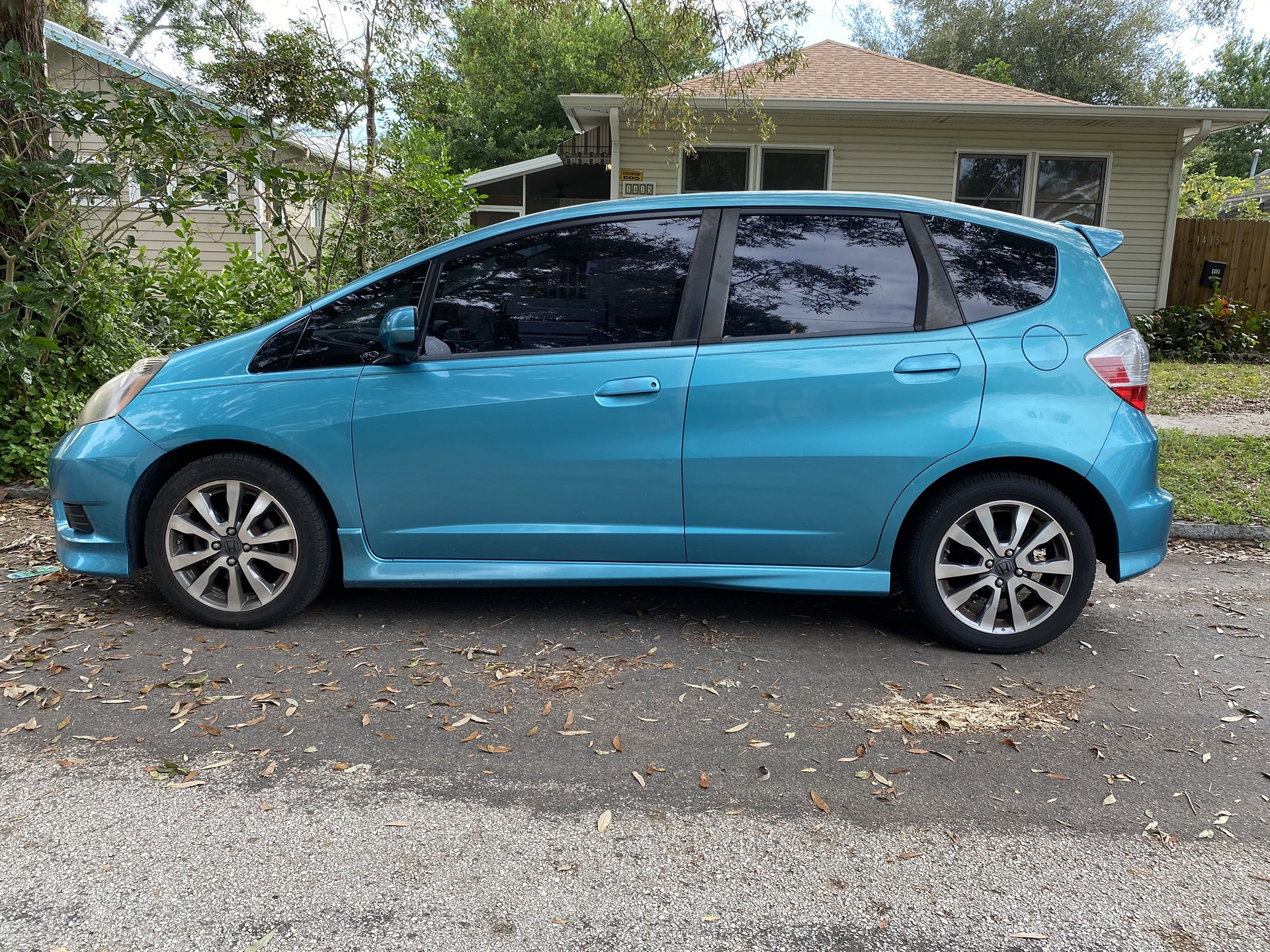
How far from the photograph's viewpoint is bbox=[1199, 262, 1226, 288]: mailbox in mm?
14523

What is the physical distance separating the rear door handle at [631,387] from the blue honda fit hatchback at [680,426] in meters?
0.02

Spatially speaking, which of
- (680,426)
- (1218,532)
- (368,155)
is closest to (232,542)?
(680,426)

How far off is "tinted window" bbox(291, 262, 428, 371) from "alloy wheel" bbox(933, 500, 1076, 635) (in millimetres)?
2521

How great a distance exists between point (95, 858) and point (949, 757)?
8.43 feet

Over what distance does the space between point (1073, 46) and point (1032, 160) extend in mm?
24471

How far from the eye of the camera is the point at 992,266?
156 inches

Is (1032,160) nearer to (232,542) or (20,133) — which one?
(20,133)

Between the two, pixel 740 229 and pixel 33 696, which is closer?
pixel 33 696

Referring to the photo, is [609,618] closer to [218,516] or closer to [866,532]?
[866,532]

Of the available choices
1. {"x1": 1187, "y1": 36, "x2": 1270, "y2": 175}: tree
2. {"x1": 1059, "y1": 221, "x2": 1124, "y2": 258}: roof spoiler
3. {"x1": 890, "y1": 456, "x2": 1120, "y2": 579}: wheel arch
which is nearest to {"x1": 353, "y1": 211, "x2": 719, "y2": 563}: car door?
{"x1": 890, "y1": 456, "x2": 1120, "y2": 579}: wheel arch

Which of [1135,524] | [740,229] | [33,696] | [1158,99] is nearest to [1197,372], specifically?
[1135,524]

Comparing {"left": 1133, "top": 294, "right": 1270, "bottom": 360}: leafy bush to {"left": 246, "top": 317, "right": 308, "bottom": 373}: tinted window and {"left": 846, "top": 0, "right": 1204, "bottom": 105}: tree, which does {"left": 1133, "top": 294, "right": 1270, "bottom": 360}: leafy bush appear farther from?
{"left": 846, "top": 0, "right": 1204, "bottom": 105}: tree

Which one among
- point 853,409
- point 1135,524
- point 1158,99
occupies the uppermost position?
point 1158,99

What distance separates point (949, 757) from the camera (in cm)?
311
